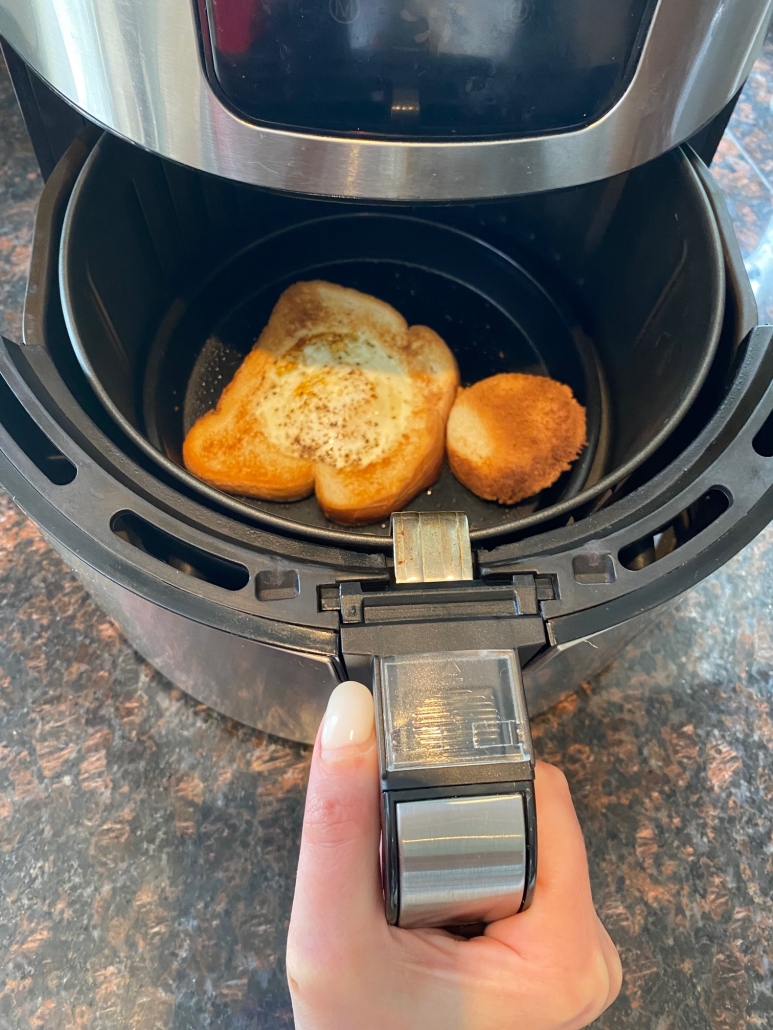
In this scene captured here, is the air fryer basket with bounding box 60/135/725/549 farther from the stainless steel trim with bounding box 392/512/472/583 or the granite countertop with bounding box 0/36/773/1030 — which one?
the granite countertop with bounding box 0/36/773/1030

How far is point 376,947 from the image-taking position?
0.41m

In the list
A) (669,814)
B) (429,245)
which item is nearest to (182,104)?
(429,245)

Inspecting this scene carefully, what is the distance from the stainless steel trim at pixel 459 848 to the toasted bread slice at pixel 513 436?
400 mm

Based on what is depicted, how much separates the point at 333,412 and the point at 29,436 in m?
0.32

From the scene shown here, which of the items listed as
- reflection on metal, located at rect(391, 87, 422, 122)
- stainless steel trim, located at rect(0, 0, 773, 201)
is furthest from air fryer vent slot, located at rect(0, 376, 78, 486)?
reflection on metal, located at rect(391, 87, 422, 122)

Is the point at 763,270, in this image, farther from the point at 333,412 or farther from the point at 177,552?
the point at 177,552

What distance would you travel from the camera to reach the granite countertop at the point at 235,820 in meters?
0.54

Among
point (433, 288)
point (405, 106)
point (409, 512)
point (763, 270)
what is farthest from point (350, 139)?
point (763, 270)

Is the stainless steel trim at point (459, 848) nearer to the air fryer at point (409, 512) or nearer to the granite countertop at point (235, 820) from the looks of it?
the air fryer at point (409, 512)

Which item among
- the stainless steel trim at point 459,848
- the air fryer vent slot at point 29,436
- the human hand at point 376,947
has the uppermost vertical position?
the air fryer vent slot at point 29,436

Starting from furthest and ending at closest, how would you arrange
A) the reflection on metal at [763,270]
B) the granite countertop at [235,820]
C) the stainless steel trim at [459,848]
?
1. the reflection on metal at [763,270]
2. the granite countertop at [235,820]
3. the stainless steel trim at [459,848]

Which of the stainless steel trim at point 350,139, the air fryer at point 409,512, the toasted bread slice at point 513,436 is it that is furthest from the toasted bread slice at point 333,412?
the stainless steel trim at point 350,139

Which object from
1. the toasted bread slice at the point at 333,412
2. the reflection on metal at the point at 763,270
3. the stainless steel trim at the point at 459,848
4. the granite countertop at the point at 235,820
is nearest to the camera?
the stainless steel trim at the point at 459,848

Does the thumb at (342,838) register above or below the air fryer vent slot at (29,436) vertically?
below
